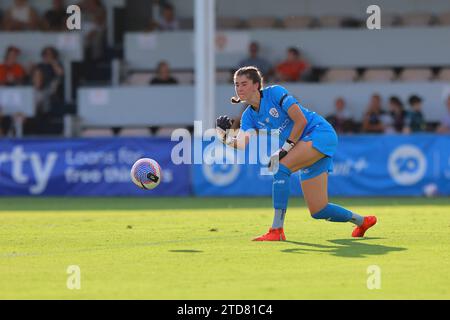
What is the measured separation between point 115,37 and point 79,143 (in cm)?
795

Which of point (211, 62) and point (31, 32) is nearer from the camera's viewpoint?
point (211, 62)

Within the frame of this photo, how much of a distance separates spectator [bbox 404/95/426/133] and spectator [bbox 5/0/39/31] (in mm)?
10974

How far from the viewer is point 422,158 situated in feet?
71.2

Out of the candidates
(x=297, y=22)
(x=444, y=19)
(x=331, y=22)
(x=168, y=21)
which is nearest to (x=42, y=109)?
(x=168, y=21)

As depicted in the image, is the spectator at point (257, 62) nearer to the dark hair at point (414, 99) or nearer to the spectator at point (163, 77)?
the spectator at point (163, 77)

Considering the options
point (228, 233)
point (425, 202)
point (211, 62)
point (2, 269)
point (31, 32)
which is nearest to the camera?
point (2, 269)

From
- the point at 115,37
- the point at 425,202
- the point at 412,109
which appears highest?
the point at 115,37

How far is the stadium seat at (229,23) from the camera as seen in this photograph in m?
28.6

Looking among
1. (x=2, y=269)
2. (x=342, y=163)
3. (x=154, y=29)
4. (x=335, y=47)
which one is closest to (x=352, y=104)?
(x=335, y=47)

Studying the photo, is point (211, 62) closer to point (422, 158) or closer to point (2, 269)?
point (422, 158)

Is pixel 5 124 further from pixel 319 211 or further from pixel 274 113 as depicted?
pixel 319 211

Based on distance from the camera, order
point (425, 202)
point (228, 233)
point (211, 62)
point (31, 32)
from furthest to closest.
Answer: point (31, 32) < point (211, 62) < point (425, 202) < point (228, 233)

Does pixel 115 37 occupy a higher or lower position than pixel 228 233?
higher

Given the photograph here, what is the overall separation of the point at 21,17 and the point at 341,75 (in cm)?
932
